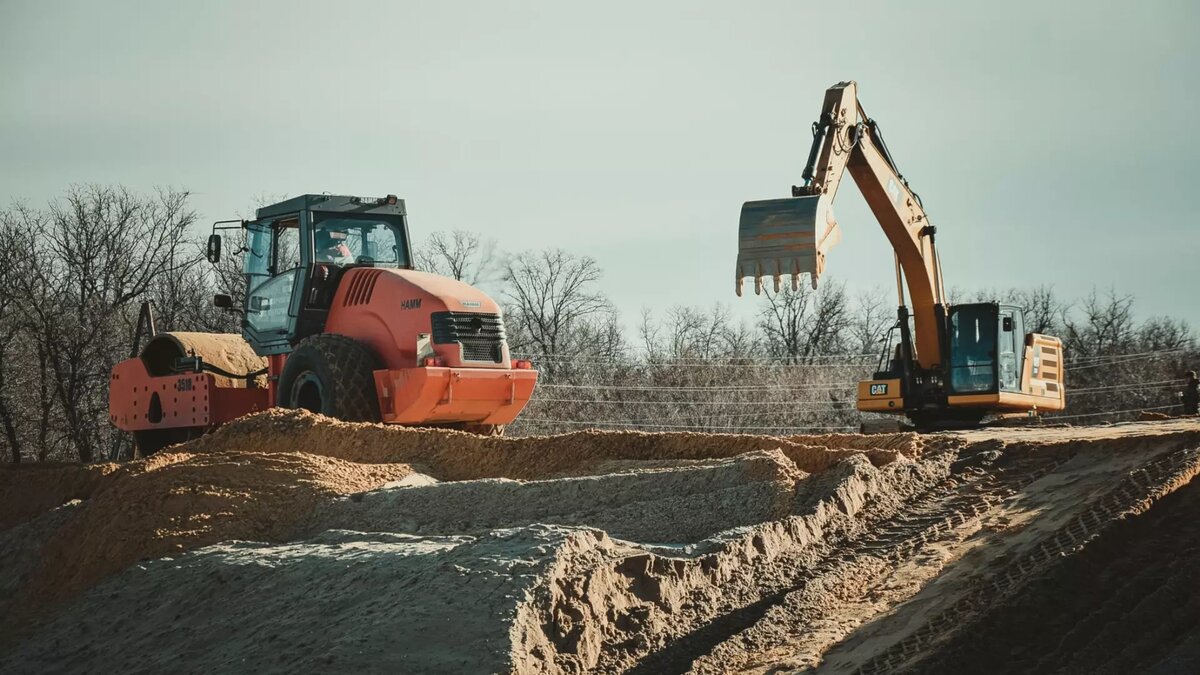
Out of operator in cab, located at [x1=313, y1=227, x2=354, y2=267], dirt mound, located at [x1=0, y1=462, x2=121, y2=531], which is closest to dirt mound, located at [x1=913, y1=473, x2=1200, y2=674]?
dirt mound, located at [x1=0, y1=462, x2=121, y2=531]

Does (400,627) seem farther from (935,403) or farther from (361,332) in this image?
(935,403)

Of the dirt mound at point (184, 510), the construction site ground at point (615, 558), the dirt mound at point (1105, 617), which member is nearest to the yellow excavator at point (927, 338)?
the construction site ground at point (615, 558)

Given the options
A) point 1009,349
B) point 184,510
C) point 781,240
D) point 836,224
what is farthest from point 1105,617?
point 1009,349

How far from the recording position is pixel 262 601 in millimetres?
7234

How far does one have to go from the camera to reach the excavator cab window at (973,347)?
601 inches

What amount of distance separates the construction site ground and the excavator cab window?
3745mm

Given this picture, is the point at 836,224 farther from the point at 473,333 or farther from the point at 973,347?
the point at 973,347

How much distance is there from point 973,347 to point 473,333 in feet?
22.1

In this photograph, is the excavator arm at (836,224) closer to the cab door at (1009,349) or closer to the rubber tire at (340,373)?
the cab door at (1009,349)

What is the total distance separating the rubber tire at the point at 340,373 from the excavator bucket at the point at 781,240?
13.0 feet

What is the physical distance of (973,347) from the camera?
15.5 meters

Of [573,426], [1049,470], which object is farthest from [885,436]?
[573,426]

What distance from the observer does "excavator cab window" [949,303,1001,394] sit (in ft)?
50.1

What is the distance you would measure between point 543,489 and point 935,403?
836cm
